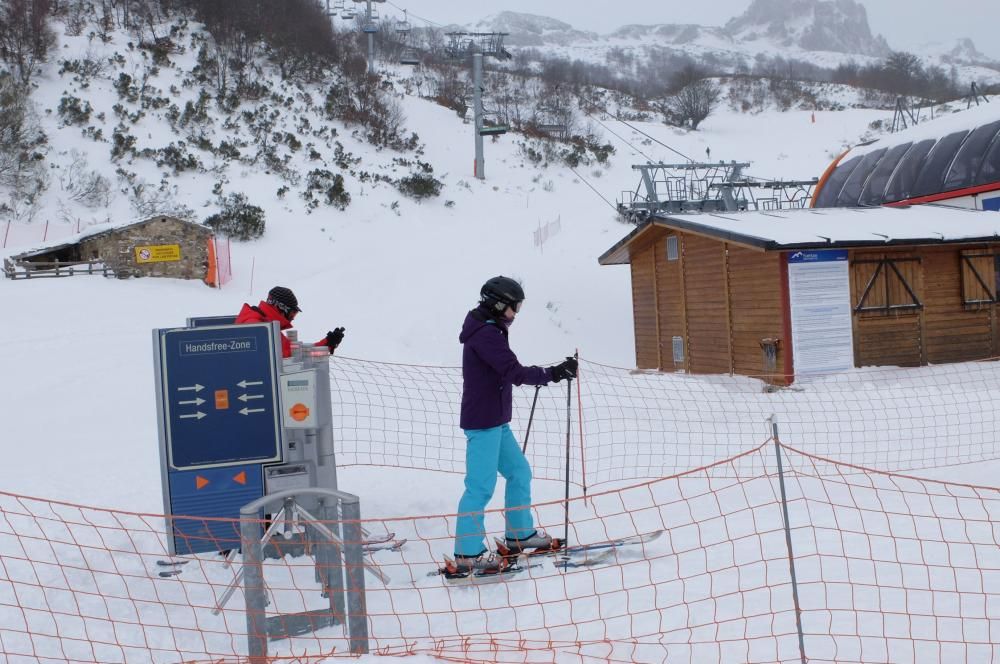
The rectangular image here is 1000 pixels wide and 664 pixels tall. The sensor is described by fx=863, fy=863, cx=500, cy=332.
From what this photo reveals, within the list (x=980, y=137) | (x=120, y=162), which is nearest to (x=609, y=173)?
(x=120, y=162)

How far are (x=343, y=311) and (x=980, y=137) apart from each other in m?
13.7

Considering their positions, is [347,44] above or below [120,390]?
above

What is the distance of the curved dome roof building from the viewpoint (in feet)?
53.2

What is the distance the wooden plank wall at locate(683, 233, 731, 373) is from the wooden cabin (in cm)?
2

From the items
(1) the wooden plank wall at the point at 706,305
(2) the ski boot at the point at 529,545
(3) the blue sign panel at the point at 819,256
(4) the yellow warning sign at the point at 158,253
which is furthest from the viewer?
(4) the yellow warning sign at the point at 158,253

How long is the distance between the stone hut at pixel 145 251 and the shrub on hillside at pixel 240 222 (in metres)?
4.50

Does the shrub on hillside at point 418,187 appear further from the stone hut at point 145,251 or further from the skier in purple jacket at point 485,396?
the skier in purple jacket at point 485,396

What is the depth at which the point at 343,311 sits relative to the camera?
1992 centimetres

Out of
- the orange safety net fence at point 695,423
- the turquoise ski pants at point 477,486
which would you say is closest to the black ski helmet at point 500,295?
the turquoise ski pants at point 477,486

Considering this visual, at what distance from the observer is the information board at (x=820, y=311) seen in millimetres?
12680

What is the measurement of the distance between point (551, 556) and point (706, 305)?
10118 millimetres

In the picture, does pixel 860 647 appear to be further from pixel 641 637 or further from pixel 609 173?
pixel 609 173

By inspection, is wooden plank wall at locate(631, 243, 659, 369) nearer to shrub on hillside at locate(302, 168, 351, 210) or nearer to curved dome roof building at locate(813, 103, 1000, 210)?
curved dome roof building at locate(813, 103, 1000, 210)

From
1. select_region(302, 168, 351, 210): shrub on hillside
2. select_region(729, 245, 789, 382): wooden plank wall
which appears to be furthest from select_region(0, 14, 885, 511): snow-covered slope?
select_region(729, 245, 789, 382): wooden plank wall
